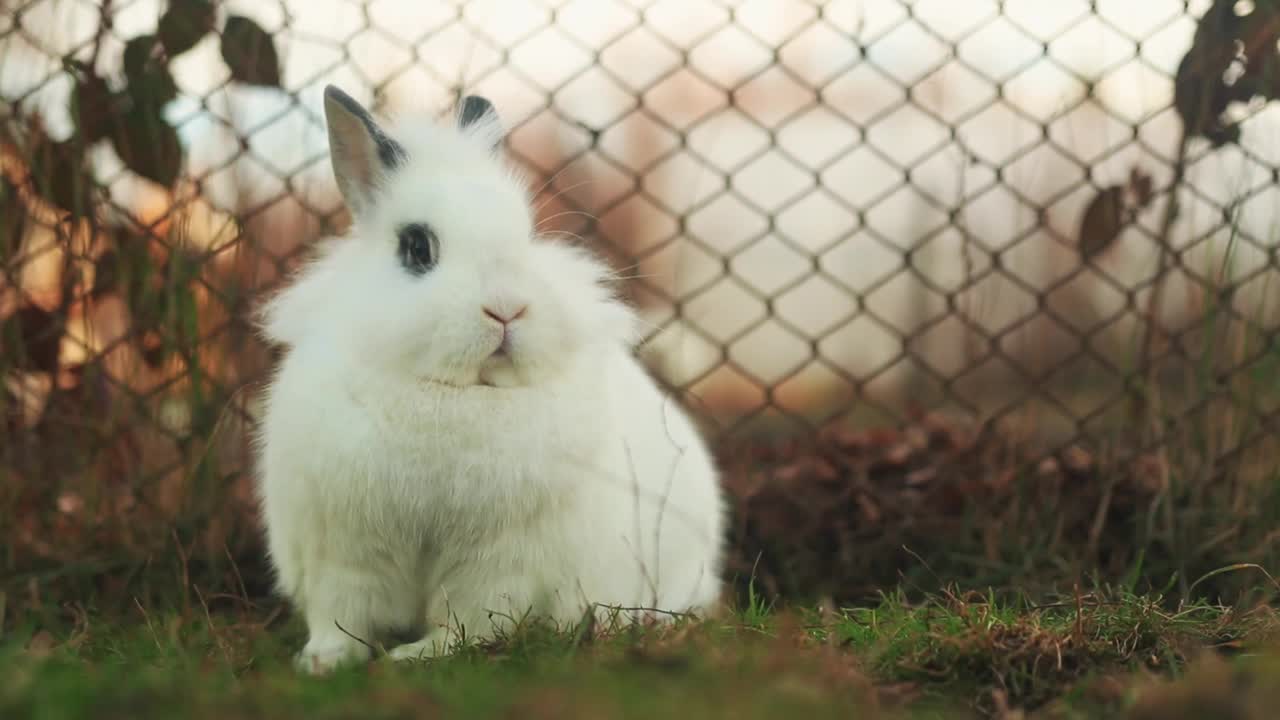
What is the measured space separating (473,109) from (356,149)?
0.96 feet

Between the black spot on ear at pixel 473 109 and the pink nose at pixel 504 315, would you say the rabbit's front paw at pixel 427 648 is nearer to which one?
the pink nose at pixel 504 315

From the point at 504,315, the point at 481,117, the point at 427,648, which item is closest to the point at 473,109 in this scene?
the point at 481,117

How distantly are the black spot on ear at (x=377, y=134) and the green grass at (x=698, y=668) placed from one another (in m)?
0.92

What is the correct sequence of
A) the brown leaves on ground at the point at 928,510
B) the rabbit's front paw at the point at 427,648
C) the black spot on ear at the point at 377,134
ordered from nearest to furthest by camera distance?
the rabbit's front paw at the point at 427,648, the black spot on ear at the point at 377,134, the brown leaves on ground at the point at 928,510

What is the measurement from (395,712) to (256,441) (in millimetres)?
1296

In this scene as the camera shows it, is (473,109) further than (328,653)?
Yes

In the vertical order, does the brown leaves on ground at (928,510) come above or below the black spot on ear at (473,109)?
below

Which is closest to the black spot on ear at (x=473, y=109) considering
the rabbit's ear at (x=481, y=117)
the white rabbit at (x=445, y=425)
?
the rabbit's ear at (x=481, y=117)

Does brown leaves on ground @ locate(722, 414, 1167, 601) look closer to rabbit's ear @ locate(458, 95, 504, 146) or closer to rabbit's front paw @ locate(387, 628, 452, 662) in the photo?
rabbit's front paw @ locate(387, 628, 452, 662)

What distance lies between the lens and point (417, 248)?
2.31m

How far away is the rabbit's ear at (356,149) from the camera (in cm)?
239

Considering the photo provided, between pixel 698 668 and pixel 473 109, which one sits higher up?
pixel 473 109

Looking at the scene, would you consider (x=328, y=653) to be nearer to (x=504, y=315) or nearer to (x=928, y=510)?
(x=504, y=315)

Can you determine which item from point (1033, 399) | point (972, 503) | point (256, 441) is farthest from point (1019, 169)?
point (256, 441)
